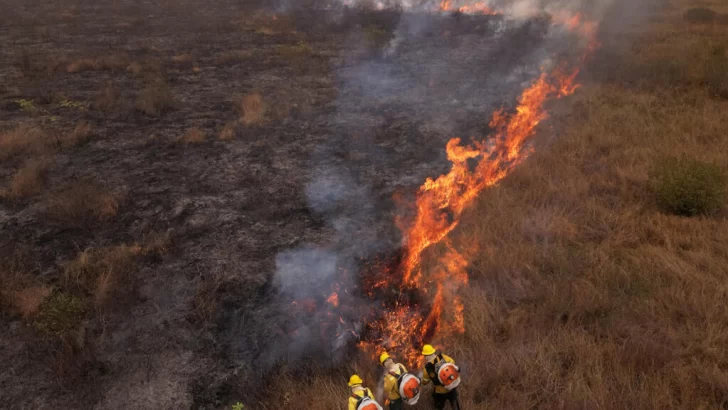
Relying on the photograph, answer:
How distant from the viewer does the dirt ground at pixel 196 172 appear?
4281mm

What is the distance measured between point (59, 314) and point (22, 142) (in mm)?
5980

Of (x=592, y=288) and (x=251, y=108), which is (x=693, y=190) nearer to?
(x=592, y=288)

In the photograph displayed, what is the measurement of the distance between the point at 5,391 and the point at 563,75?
14.2 metres

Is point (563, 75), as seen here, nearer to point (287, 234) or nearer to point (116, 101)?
point (287, 234)

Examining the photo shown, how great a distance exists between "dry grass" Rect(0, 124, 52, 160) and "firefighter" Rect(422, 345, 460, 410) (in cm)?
896

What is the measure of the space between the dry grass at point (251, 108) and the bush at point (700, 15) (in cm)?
1991

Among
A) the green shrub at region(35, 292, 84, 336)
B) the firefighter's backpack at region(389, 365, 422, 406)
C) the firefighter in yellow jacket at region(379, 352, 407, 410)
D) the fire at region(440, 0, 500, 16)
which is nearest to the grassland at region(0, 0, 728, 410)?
the green shrub at region(35, 292, 84, 336)

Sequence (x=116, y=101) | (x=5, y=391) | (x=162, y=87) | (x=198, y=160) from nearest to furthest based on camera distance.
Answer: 1. (x=5, y=391)
2. (x=198, y=160)
3. (x=116, y=101)
4. (x=162, y=87)

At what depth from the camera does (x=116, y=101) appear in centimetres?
1122

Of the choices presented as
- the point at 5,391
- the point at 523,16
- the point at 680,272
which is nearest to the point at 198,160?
the point at 5,391

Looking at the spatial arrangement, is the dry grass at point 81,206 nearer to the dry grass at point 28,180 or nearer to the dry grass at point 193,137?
the dry grass at point 28,180

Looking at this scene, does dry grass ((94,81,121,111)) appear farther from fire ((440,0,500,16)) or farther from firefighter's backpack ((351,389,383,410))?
fire ((440,0,500,16))

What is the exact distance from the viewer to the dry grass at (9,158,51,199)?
701 cm

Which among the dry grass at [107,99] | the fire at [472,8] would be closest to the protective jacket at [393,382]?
the dry grass at [107,99]
